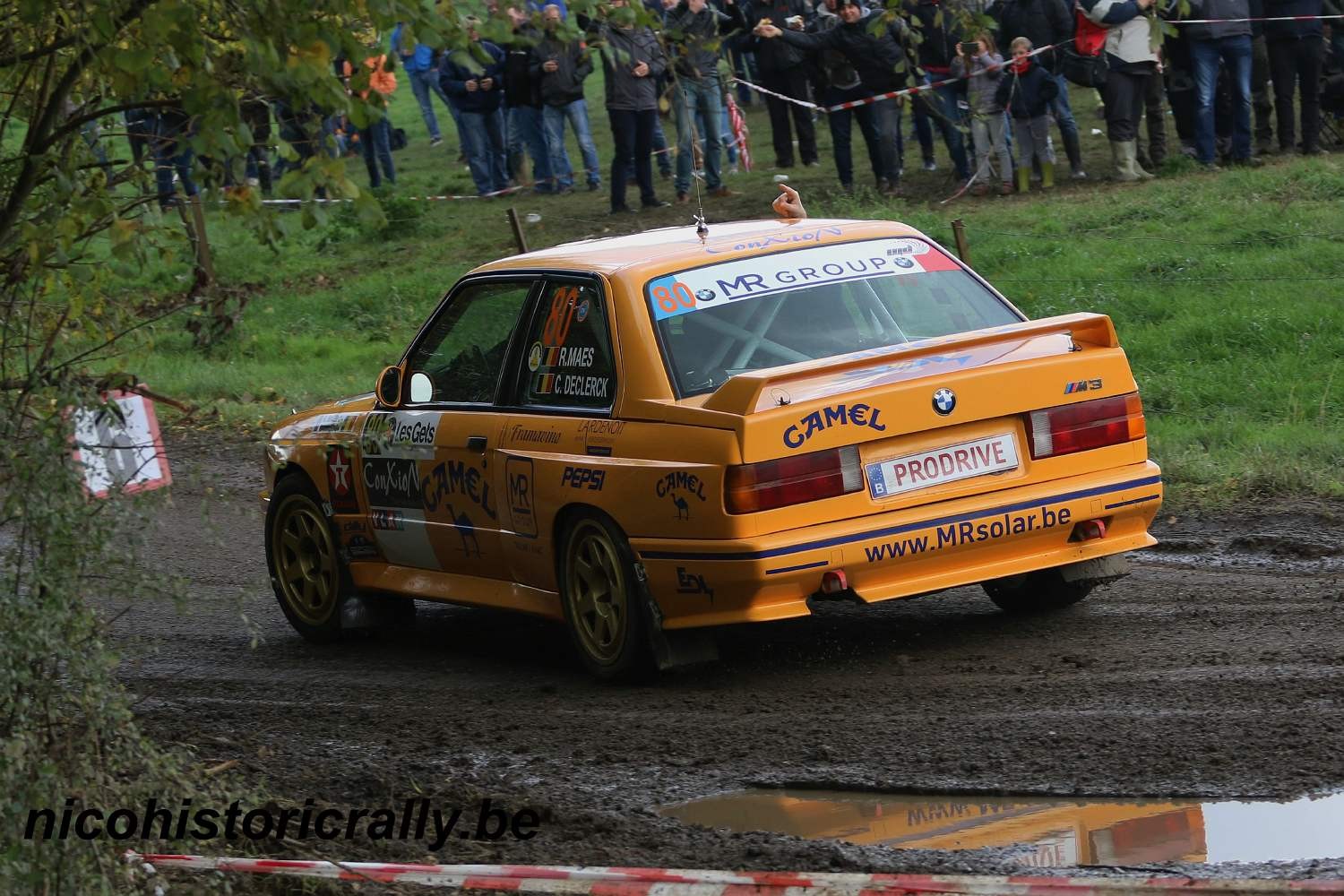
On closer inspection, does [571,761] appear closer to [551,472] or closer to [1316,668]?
[551,472]

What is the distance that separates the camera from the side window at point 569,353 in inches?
287

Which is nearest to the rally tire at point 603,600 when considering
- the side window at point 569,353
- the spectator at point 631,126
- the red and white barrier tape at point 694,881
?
the side window at point 569,353

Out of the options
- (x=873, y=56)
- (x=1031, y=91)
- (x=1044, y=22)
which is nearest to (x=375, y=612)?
(x=1031, y=91)

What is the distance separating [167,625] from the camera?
9.62m

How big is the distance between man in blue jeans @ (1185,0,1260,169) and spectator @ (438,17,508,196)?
8.11m

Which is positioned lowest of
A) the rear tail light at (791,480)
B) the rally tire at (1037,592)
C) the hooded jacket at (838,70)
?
the rally tire at (1037,592)

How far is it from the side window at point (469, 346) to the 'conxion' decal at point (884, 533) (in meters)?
1.56

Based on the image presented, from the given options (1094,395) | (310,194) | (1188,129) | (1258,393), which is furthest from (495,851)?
(1188,129)

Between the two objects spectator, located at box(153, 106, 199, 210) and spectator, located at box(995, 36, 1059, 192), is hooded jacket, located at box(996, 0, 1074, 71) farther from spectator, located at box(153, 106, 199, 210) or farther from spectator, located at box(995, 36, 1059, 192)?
spectator, located at box(153, 106, 199, 210)

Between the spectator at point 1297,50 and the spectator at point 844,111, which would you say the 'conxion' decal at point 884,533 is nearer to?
the spectator at point 1297,50

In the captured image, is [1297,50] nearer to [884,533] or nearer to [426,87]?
[884,533]

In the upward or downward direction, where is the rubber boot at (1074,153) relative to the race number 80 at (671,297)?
downward

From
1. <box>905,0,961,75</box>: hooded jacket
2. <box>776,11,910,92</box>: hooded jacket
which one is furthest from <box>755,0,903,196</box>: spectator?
<box>905,0,961,75</box>: hooded jacket

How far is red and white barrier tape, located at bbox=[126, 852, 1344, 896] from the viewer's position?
4.33 metres
